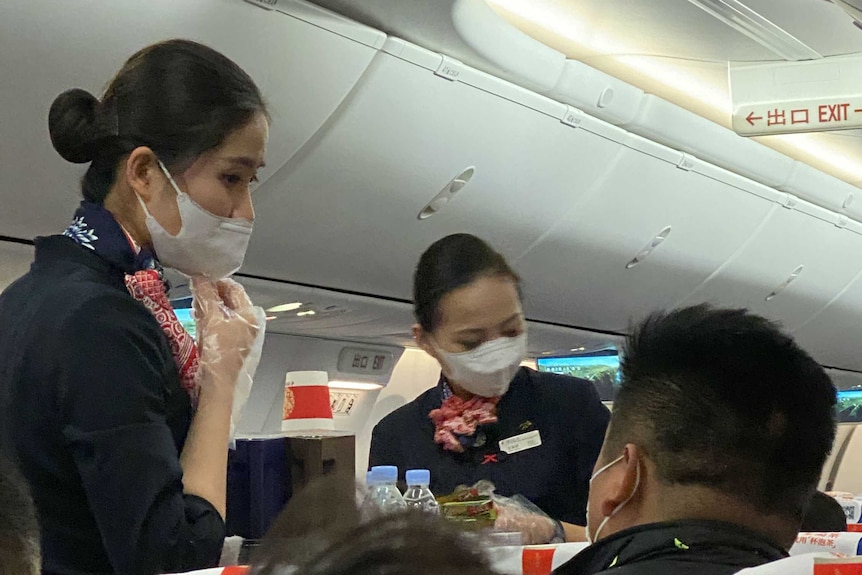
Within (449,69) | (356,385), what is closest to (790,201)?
(449,69)

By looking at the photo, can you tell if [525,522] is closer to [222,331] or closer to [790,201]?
[222,331]

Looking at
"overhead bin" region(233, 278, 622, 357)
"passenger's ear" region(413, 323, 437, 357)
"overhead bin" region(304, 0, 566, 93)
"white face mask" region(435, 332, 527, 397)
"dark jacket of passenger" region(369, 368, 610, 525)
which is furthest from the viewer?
"overhead bin" region(233, 278, 622, 357)

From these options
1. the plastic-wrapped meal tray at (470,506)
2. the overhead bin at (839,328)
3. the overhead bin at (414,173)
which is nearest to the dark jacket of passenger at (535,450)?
the plastic-wrapped meal tray at (470,506)

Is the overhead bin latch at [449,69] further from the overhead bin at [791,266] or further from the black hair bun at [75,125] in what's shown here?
the overhead bin at [791,266]

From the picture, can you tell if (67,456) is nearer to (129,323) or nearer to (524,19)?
(129,323)

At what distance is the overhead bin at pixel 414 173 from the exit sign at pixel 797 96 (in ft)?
2.19

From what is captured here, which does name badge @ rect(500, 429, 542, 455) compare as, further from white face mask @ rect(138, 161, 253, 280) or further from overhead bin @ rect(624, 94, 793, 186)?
overhead bin @ rect(624, 94, 793, 186)

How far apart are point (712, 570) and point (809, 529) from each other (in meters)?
2.21

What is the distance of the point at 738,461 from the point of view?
1566mm

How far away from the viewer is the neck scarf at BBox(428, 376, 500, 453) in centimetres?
270

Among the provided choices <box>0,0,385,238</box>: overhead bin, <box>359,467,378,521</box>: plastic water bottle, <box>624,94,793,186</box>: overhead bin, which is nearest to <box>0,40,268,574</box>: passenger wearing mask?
<box>359,467,378,521</box>: plastic water bottle

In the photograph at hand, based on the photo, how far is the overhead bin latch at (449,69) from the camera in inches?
169

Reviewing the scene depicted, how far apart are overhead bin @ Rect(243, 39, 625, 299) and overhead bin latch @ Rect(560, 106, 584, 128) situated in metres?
0.03

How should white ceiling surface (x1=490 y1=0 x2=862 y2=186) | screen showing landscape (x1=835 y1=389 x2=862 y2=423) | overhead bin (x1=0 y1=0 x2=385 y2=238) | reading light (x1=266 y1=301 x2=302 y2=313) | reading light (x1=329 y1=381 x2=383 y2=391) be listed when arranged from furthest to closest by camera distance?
1. screen showing landscape (x1=835 y1=389 x2=862 y2=423)
2. reading light (x1=329 y1=381 x2=383 y2=391)
3. reading light (x1=266 y1=301 x2=302 y2=313)
4. white ceiling surface (x1=490 y1=0 x2=862 y2=186)
5. overhead bin (x1=0 y1=0 x2=385 y2=238)
